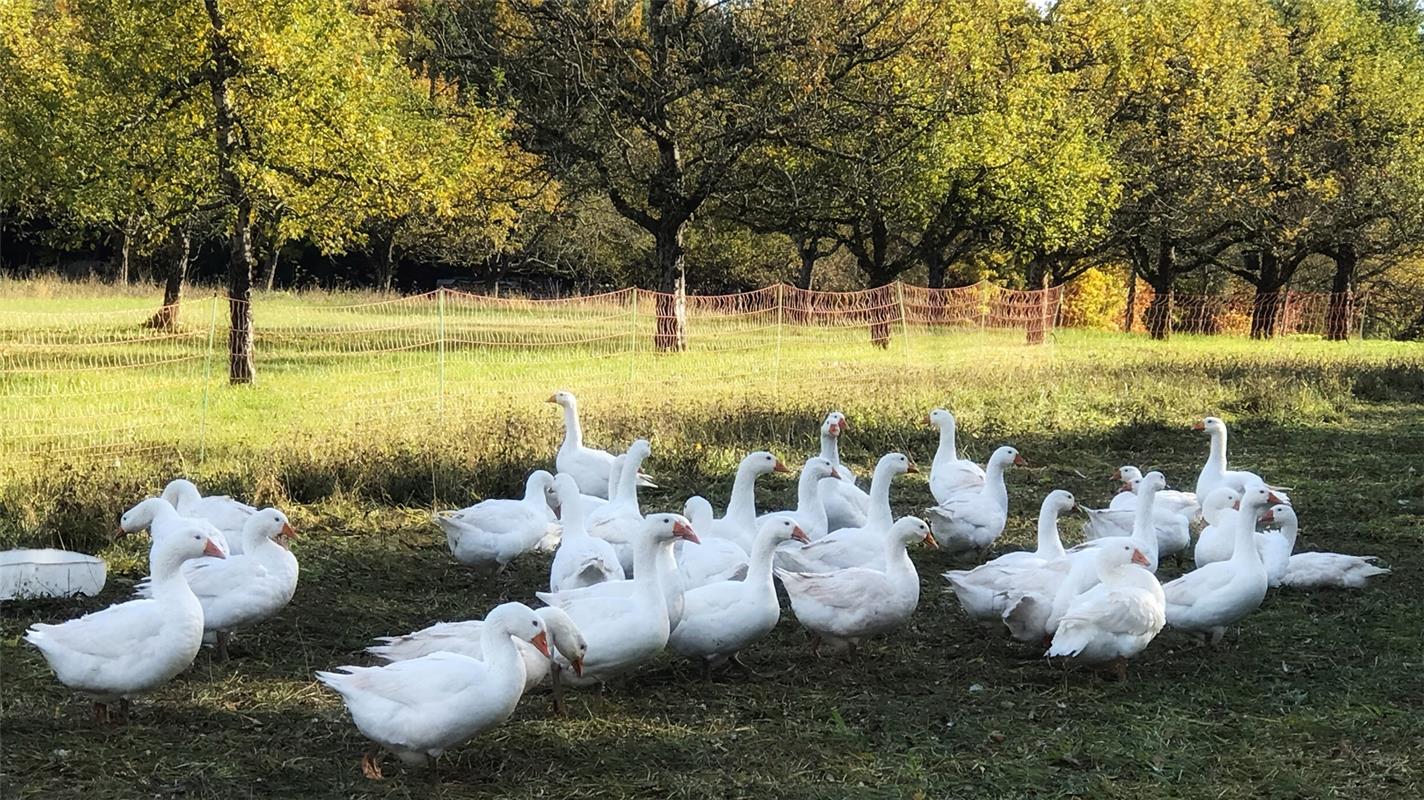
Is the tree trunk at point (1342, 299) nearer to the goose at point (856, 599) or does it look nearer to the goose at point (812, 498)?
the goose at point (812, 498)

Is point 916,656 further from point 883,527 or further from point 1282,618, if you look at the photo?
point 1282,618

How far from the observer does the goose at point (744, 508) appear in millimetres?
7691

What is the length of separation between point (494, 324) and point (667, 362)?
97.2 inches

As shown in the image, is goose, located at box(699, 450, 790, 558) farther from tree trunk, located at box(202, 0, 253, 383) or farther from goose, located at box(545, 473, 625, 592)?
tree trunk, located at box(202, 0, 253, 383)

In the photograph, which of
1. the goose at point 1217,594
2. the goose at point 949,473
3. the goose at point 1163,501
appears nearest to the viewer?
the goose at point 1217,594

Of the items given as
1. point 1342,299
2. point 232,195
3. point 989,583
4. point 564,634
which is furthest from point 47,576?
point 1342,299

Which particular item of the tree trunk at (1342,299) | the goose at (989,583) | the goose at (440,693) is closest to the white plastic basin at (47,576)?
the goose at (440,693)

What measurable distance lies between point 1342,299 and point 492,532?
1400 inches

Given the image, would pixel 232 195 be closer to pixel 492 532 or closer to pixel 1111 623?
pixel 492 532

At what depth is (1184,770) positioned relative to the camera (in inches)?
192

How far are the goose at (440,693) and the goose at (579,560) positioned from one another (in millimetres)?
1677

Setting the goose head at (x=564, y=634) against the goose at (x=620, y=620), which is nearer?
the goose head at (x=564, y=634)

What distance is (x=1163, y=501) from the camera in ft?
28.6

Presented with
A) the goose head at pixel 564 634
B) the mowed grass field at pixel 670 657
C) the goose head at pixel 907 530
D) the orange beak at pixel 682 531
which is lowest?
the mowed grass field at pixel 670 657
